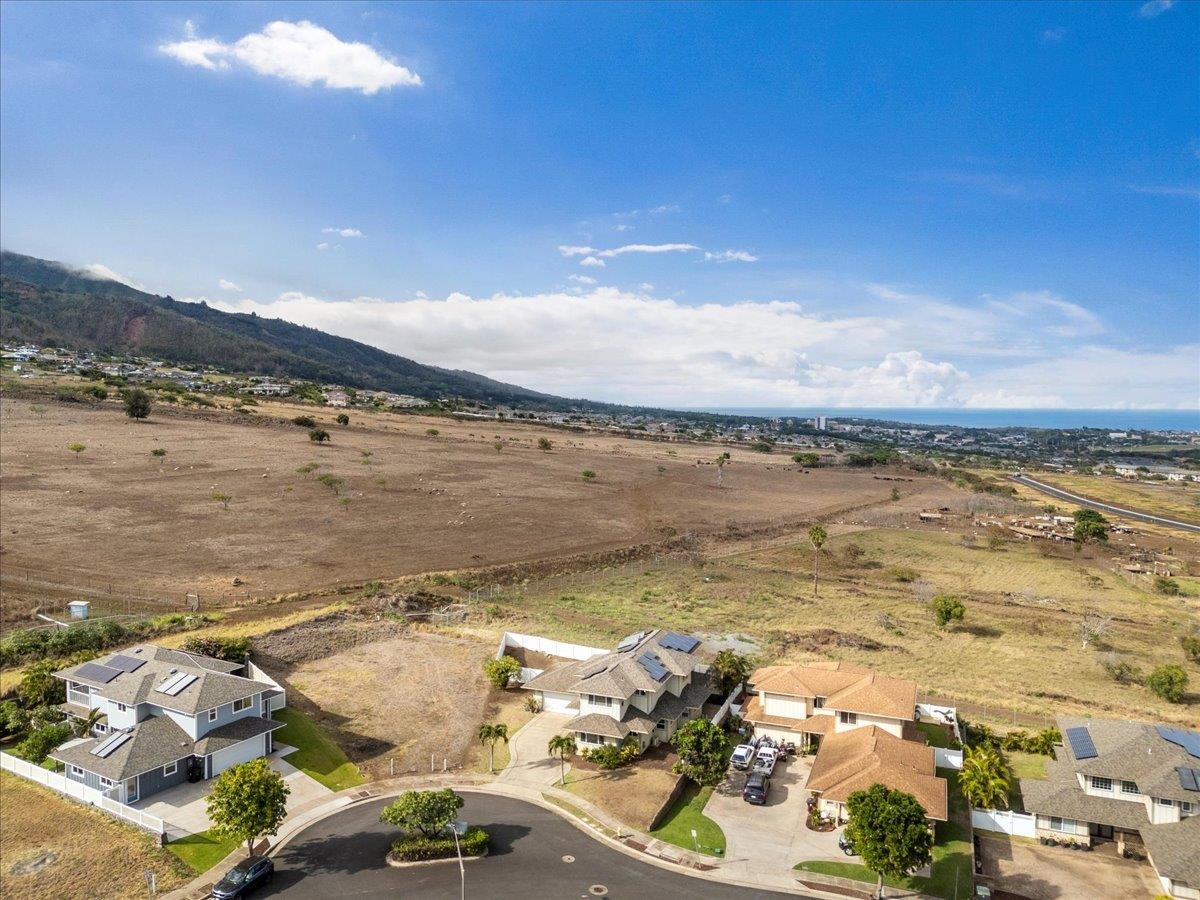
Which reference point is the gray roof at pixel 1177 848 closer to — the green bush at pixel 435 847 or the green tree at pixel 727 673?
the green tree at pixel 727 673

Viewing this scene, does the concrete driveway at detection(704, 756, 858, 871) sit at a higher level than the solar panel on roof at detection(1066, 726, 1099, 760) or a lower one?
lower

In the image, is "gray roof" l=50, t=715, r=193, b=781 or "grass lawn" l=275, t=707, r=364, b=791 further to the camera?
"grass lawn" l=275, t=707, r=364, b=791

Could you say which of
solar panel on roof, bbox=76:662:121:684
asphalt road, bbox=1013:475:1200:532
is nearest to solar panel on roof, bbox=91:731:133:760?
solar panel on roof, bbox=76:662:121:684

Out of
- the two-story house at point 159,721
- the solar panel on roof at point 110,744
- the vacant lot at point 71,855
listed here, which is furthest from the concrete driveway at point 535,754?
the solar panel on roof at point 110,744

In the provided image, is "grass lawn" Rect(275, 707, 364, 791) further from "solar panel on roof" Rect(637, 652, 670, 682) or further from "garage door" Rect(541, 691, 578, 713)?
"solar panel on roof" Rect(637, 652, 670, 682)

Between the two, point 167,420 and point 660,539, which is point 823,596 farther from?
point 167,420

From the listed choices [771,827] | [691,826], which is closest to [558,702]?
[691,826]

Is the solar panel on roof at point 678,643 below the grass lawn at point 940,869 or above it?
above

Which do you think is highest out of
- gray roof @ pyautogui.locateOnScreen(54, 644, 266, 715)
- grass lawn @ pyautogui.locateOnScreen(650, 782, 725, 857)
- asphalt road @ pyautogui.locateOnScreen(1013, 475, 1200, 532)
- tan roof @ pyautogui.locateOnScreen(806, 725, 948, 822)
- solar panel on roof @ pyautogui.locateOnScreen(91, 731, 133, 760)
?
asphalt road @ pyautogui.locateOnScreen(1013, 475, 1200, 532)
